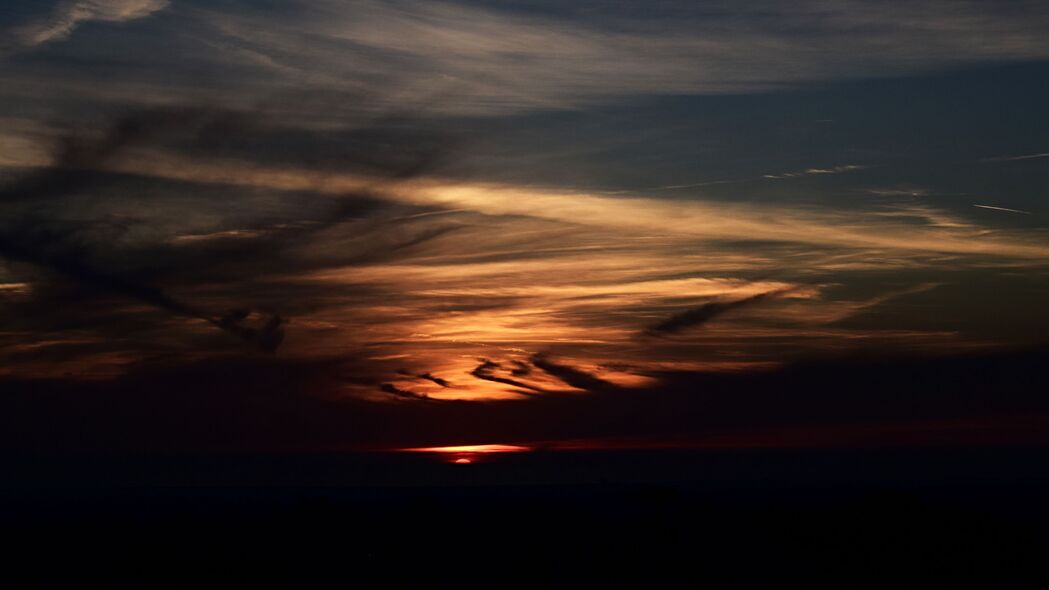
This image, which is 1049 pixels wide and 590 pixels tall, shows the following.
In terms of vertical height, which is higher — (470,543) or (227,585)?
(227,585)

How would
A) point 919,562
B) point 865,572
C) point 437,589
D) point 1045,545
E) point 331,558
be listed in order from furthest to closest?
point 1045,545, point 331,558, point 919,562, point 865,572, point 437,589

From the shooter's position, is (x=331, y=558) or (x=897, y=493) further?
(x=897, y=493)

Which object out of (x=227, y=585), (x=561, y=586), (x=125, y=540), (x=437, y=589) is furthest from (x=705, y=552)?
(x=125, y=540)

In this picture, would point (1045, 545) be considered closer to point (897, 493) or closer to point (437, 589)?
point (897, 493)

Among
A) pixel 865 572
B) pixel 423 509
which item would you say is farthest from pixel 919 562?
pixel 423 509

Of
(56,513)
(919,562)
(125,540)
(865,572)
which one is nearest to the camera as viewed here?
(865,572)

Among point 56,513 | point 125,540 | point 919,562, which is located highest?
point 919,562

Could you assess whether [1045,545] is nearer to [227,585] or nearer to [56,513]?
[227,585]

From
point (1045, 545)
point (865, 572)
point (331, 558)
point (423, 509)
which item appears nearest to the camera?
point (865, 572)

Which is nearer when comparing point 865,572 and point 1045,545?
point 865,572
